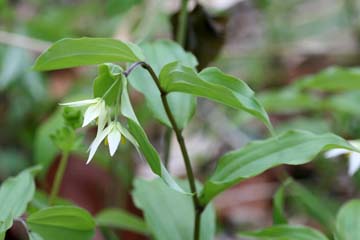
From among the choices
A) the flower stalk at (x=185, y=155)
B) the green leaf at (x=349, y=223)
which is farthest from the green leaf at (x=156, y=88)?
the green leaf at (x=349, y=223)

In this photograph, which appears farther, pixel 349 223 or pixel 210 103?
pixel 210 103

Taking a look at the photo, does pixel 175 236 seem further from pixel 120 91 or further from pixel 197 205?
pixel 120 91

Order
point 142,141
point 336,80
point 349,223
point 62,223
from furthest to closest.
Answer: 1. point 336,80
2. point 349,223
3. point 62,223
4. point 142,141

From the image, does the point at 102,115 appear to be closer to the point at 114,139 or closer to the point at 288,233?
the point at 114,139

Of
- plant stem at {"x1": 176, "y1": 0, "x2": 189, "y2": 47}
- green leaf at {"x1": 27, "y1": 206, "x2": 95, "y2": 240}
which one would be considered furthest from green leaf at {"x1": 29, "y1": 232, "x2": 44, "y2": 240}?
plant stem at {"x1": 176, "y1": 0, "x2": 189, "y2": 47}

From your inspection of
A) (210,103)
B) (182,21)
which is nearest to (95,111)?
(182,21)

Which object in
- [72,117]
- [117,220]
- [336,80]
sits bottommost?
[117,220]

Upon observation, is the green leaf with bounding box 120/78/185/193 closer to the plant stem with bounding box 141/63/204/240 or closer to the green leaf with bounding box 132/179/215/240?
the plant stem with bounding box 141/63/204/240
